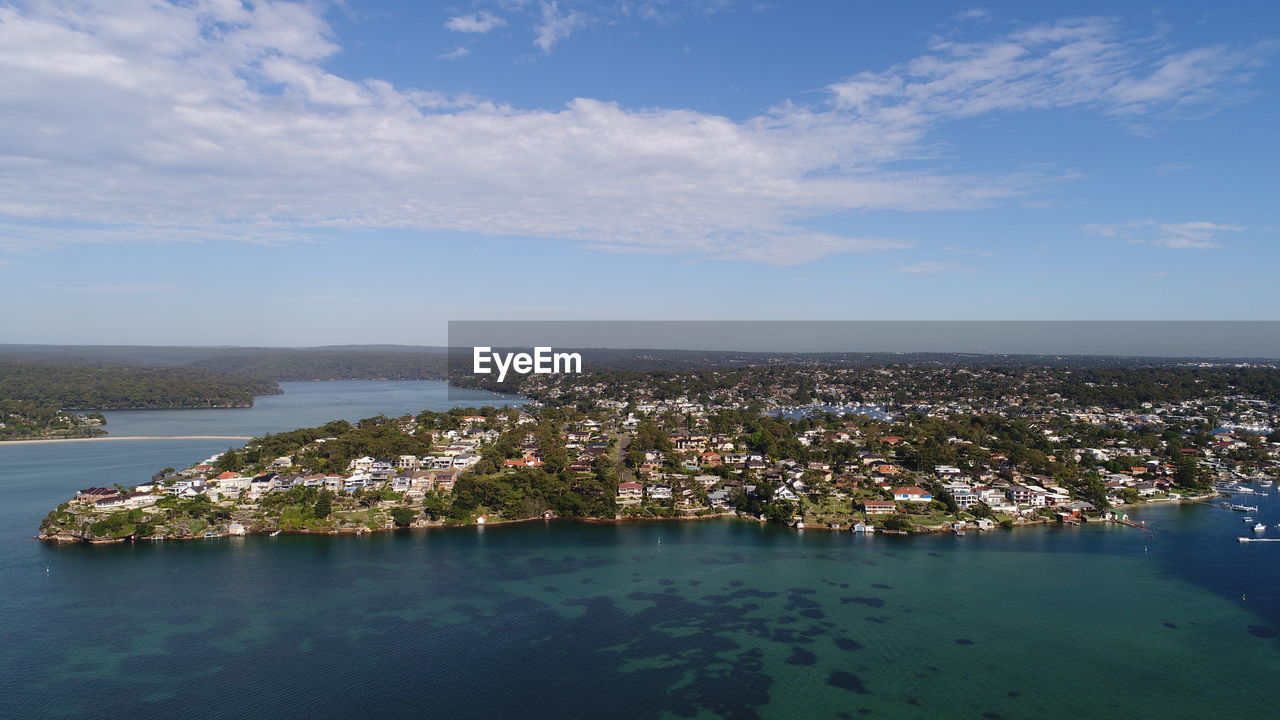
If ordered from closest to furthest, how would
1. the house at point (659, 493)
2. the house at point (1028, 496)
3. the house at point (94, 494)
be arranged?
the house at point (94, 494)
the house at point (1028, 496)
the house at point (659, 493)

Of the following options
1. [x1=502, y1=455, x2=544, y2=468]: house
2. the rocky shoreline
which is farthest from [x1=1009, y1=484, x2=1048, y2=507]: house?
[x1=502, y1=455, x2=544, y2=468]: house

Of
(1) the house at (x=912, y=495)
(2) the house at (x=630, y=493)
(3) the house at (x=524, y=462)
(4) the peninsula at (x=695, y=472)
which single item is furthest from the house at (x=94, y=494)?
(1) the house at (x=912, y=495)

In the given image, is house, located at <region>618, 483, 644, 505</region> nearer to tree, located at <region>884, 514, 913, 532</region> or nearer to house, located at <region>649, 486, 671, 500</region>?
house, located at <region>649, 486, 671, 500</region>

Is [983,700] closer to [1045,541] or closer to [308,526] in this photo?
[1045,541]

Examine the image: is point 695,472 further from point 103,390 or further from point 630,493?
point 103,390

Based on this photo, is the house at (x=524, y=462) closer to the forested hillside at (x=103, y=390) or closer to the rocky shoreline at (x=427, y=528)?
the rocky shoreline at (x=427, y=528)

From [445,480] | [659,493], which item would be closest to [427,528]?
[445,480]
